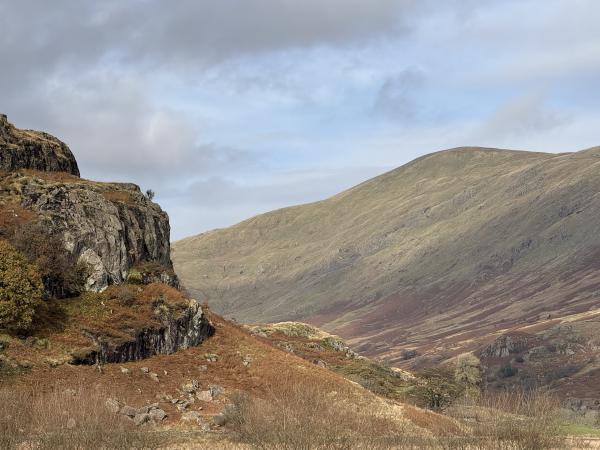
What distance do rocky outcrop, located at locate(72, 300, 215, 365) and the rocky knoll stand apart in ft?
18.9

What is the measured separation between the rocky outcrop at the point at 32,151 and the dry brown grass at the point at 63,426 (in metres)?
38.8

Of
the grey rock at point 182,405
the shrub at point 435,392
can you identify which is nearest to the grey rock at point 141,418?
the grey rock at point 182,405

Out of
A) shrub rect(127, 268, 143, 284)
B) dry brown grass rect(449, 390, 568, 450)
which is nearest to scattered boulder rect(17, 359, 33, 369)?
shrub rect(127, 268, 143, 284)

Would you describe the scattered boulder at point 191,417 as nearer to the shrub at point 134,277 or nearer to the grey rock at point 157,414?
the grey rock at point 157,414

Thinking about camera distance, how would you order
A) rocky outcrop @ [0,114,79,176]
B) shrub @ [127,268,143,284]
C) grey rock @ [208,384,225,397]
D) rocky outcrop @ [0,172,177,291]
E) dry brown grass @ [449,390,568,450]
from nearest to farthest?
1. dry brown grass @ [449,390,568,450]
2. grey rock @ [208,384,225,397]
3. rocky outcrop @ [0,172,177,291]
4. shrub @ [127,268,143,284]
5. rocky outcrop @ [0,114,79,176]

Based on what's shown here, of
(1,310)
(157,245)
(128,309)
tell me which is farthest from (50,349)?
(157,245)

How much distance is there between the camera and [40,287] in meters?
53.4

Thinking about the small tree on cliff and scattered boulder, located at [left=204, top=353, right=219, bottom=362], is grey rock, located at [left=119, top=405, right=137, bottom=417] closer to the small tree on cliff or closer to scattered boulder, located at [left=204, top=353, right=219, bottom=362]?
the small tree on cliff

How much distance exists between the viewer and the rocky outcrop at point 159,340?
52.9 metres

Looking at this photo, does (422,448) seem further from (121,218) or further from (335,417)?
(121,218)

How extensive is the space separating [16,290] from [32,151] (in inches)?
1058

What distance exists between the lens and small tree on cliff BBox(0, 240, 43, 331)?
167 ft

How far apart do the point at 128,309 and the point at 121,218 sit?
11.8 m

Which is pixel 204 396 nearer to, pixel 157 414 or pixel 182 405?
pixel 182 405
